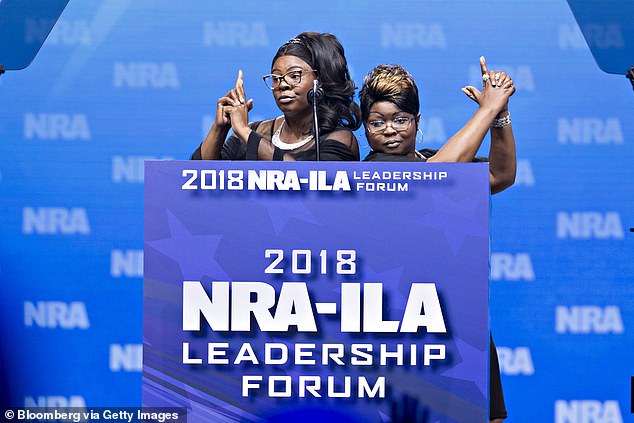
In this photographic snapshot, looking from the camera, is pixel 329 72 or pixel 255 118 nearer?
pixel 329 72

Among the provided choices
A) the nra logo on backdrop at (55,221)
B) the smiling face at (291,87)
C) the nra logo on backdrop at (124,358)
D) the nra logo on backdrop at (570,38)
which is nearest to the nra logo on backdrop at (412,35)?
the nra logo on backdrop at (570,38)

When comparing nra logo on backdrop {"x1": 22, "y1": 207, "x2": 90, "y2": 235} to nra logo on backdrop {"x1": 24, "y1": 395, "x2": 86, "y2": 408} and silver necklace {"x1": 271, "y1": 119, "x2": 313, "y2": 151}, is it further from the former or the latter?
silver necklace {"x1": 271, "y1": 119, "x2": 313, "y2": 151}

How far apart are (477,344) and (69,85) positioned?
229cm

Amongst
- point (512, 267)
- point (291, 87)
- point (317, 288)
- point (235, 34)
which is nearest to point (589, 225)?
point (512, 267)

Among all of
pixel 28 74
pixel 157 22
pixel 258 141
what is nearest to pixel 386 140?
pixel 258 141

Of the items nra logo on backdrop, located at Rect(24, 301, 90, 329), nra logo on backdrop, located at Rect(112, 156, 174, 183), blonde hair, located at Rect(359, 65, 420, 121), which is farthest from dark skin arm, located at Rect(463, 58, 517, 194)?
nra logo on backdrop, located at Rect(24, 301, 90, 329)

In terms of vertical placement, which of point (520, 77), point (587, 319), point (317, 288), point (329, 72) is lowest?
point (317, 288)

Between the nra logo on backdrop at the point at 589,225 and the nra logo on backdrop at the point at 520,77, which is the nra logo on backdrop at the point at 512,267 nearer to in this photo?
the nra logo on backdrop at the point at 589,225

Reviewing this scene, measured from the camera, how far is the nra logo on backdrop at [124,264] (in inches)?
128

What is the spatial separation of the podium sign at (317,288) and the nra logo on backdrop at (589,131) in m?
1.86

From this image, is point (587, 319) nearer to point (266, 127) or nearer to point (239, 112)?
point (266, 127)

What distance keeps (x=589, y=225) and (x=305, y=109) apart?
1.36 metres

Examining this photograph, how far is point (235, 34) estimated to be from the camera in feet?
10.9

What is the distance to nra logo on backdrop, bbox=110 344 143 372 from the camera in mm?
3262
